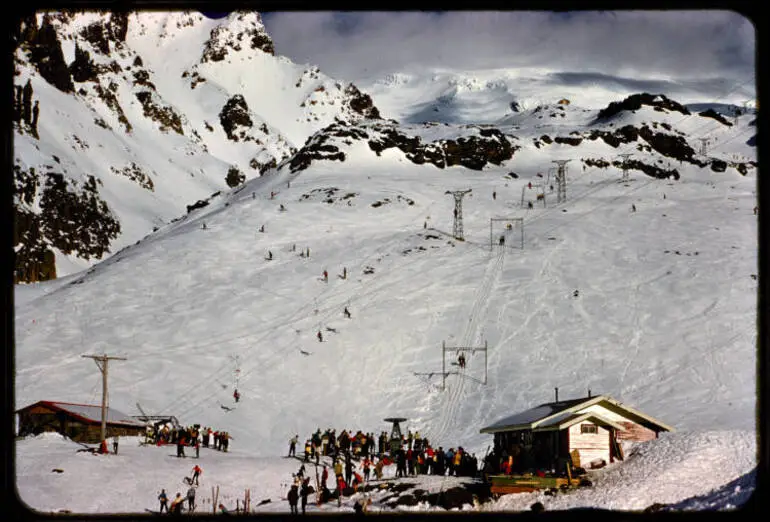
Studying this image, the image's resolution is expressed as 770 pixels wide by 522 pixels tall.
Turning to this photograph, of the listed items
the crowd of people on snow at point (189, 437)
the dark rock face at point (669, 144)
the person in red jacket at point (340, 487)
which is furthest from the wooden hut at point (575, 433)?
the dark rock face at point (669, 144)

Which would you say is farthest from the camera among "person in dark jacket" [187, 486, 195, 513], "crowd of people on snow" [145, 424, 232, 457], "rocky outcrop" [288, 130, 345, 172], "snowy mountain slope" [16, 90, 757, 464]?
"rocky outcrop" [288, 130, 345, 172]

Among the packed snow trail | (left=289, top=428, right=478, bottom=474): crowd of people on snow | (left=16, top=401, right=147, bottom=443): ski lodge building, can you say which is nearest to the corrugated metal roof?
(left=289, top=428, right=478, bottom=474): crowd of people on snow

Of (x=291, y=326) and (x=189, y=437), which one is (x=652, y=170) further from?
(x=189, y=437)

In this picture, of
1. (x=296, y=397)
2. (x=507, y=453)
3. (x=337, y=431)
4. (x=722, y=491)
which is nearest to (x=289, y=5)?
(x=722, y=491)

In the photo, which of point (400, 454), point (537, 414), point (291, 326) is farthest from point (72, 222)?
point (537, 414)

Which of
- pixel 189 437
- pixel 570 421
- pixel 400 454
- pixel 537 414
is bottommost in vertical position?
pixel 400 454

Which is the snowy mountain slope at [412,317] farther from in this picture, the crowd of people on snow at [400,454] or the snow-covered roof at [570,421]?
the snow-covered roof at [570,421]

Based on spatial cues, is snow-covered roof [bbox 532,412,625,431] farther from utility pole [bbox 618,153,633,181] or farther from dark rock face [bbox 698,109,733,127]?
dark rock face [bbox 698,109,733,127]
